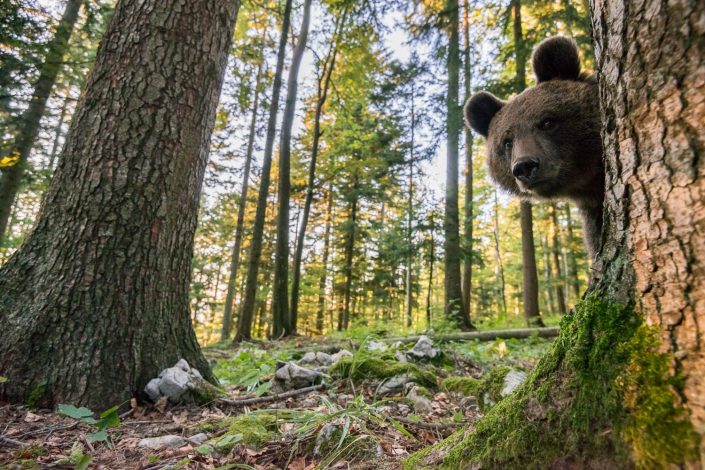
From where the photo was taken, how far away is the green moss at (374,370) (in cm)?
335

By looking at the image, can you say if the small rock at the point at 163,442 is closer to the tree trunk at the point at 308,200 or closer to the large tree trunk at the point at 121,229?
the large tree trunk at the point at 121,229

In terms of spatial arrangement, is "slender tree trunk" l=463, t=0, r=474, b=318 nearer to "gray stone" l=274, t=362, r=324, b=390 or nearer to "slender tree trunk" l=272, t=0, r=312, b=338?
"slender tree trunk" l=272, t=0, r=312, b=338

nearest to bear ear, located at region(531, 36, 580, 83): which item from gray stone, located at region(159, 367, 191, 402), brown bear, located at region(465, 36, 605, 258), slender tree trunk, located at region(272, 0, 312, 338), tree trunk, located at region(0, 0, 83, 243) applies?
brown bear, located at region(465, 36, 605, 258)

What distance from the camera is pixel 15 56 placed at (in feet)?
22.9

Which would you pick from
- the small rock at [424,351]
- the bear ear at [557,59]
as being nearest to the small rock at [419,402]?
the small rock at [424,351]

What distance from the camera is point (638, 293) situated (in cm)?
109

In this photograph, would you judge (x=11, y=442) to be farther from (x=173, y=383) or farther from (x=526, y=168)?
(x=526, y=168)

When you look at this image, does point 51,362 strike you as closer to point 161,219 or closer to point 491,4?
point 161,219

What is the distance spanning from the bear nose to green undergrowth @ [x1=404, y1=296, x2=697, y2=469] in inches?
51.9

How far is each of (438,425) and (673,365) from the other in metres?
1.64

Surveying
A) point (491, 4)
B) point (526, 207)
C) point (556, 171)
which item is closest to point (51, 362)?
point (556, 171)

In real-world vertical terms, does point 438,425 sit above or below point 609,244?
below

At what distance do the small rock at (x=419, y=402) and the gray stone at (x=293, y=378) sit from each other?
86cm

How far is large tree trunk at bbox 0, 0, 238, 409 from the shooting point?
2512 millimetres
